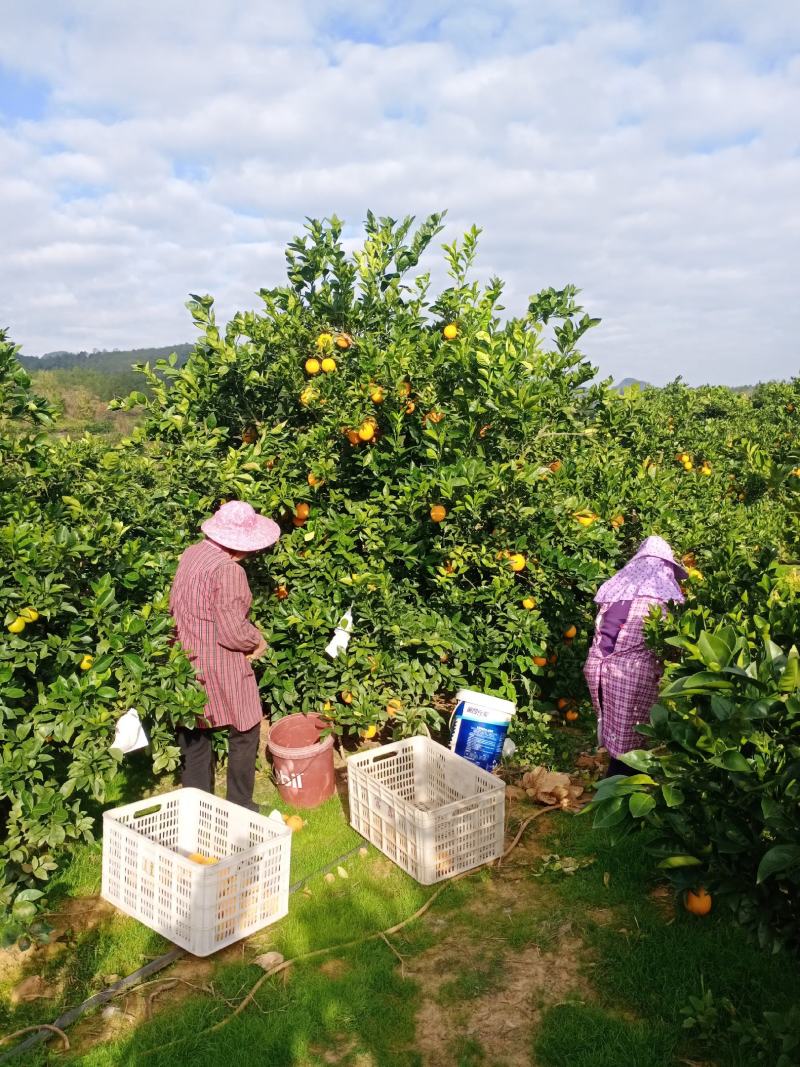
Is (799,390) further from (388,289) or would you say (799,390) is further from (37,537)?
(37,537)

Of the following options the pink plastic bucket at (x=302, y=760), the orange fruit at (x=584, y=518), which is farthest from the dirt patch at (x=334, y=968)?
the orange fruit at (x=584, y=518)

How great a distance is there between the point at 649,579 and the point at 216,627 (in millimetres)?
2387

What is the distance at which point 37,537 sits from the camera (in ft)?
10.9

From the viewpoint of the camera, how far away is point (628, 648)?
4086mm

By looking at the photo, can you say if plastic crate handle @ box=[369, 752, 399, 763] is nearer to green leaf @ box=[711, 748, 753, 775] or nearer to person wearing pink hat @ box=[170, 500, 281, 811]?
person wearing pink hat @ box=[170, 500, 281, 811]

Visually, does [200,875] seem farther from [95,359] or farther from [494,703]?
[95,359]

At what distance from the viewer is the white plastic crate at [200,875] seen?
316 cm

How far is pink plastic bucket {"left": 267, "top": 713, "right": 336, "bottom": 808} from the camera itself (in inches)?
175

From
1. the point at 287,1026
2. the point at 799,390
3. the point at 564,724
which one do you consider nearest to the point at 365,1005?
the point at 287,1026

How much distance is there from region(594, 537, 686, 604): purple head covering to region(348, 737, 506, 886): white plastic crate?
124 cm

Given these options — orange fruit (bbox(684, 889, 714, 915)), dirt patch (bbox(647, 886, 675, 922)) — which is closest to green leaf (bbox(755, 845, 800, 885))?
orange fruit (bbox(684, 889, 714, 915))

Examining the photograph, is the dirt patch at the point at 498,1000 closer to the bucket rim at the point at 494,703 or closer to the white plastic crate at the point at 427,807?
the white plastic crate at the point at 427,807

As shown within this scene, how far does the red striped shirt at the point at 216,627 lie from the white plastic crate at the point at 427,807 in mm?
797

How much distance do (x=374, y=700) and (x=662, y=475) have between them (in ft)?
11.2
